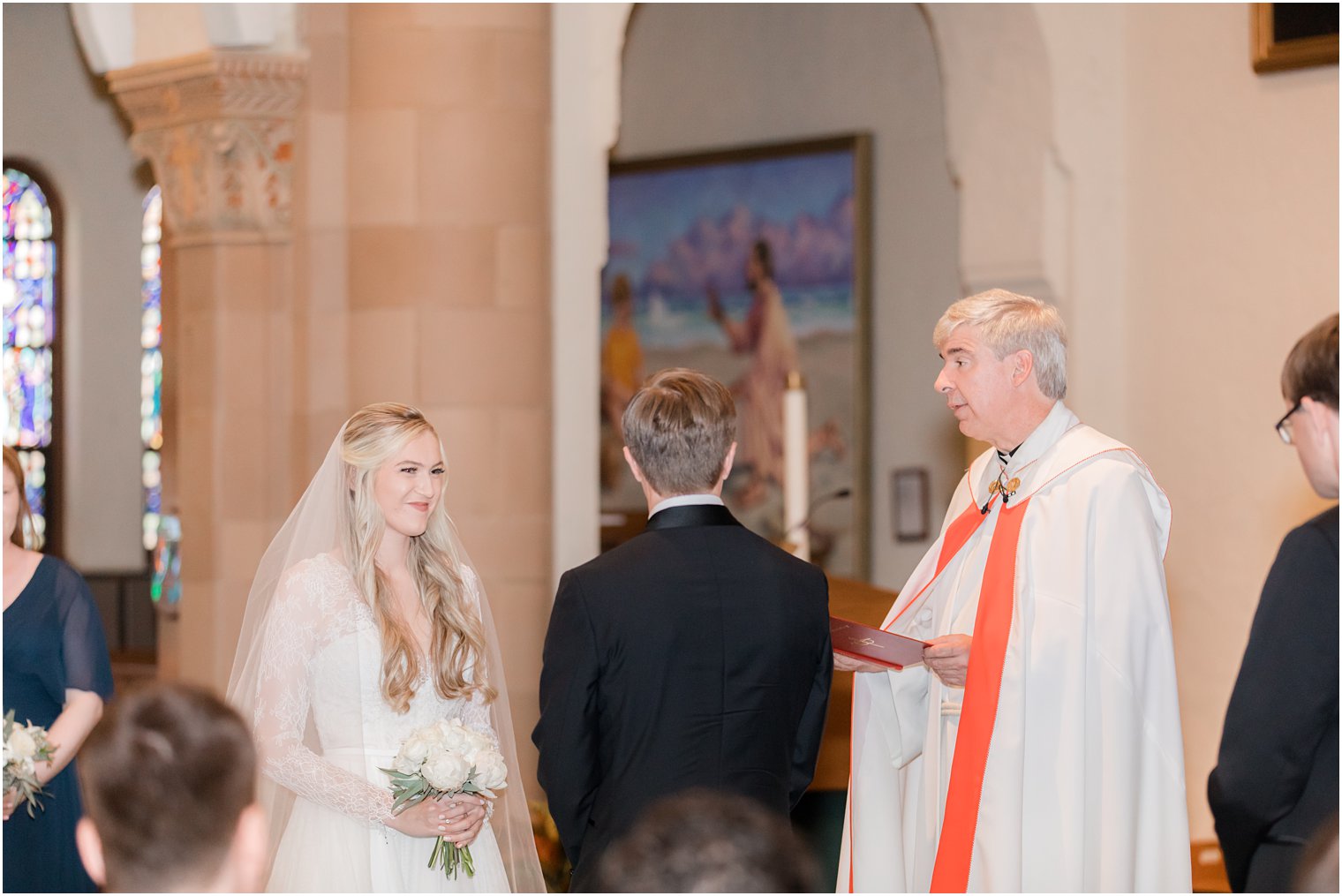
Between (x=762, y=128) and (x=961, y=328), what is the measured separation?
235 inches

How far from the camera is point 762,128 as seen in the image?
363 inches

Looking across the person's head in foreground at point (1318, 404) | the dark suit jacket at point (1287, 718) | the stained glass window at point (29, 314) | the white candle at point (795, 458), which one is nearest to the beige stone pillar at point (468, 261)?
the white candle at point (795, 458)

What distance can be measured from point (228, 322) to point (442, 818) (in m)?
3.47

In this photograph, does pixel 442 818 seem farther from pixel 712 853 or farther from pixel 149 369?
pixel 149 369

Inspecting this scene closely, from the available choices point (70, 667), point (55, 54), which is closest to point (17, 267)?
point (55, 54)

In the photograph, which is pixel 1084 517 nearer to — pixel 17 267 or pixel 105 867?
pixel 105 867

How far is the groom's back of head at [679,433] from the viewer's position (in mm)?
3008

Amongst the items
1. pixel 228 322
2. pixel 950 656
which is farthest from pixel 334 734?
pixel 228 322

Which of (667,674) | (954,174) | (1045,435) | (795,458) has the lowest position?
(667,674)

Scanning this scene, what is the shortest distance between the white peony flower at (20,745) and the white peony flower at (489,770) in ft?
3.24

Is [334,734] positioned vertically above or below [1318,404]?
below

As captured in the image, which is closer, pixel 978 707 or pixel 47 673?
pixel 978 707

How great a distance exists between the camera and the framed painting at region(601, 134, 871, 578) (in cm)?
870

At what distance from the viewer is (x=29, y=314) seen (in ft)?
35.9
